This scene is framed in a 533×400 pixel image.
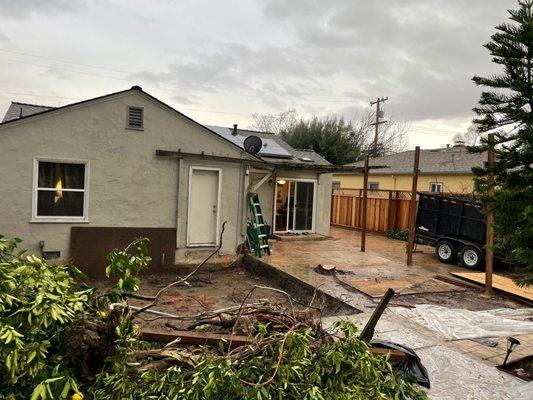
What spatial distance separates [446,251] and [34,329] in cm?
1135

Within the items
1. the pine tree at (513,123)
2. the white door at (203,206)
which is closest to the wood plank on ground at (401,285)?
the pine tree at (513,123)

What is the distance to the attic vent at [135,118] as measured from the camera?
9.09m

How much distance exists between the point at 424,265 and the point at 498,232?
7224 mm

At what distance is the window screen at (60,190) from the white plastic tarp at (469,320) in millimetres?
7510

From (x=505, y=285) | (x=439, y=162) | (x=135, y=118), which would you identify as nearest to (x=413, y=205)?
(x=505, y=285)

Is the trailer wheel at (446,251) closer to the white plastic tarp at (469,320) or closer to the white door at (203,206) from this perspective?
the white plastic tarp at (469,320)

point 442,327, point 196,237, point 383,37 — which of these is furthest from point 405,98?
point 442,327

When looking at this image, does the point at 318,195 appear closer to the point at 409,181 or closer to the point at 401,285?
the point at 401,285

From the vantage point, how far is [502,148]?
3.81m

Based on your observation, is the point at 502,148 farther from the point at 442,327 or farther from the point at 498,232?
the point at 442,327

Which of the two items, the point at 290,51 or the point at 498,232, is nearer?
the point at 498,232

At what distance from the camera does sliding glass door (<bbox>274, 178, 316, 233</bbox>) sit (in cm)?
1413

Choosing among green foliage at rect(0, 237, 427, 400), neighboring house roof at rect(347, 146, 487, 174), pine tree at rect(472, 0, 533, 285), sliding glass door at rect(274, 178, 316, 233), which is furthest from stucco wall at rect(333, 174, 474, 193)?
green foliage at rect(0, 237, 427, 400)

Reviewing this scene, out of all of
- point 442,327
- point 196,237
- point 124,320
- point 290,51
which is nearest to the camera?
point 124,320
